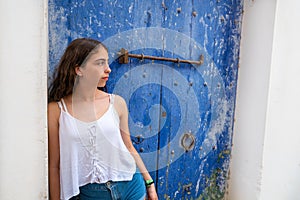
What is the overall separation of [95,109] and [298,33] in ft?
4.42

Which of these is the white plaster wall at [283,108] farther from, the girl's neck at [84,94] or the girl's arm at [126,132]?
the girl's neck at [84,94]

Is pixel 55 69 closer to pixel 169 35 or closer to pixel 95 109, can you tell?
pixel 95 109

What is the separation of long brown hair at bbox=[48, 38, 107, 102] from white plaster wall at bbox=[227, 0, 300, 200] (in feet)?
3.47

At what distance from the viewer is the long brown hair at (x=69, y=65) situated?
3.52 feet

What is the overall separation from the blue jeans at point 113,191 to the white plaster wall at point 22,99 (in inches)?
8.6

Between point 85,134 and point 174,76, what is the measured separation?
0.66 metres

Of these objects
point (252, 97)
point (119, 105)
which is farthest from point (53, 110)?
point (252, 97)

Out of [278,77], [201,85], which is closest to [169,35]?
[201,85]

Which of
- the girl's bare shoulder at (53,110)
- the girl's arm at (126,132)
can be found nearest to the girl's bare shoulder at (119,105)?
the girl's arm at (126,132)

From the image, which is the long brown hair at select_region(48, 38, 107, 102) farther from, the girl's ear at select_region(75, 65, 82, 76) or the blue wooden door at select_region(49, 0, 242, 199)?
the blue wooden door at select_region(49, 0, 242, 199)

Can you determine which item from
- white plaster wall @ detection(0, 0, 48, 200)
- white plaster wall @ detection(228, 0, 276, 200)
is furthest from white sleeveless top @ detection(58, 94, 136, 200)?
white plaster wall @ detection(228, 0, 276, 200)

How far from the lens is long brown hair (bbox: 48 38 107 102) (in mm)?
1074

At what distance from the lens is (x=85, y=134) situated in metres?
1.08

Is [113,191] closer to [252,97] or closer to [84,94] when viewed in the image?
[84,94]
